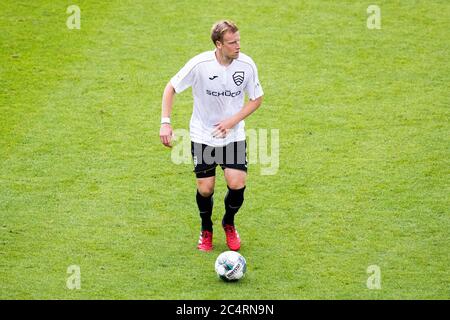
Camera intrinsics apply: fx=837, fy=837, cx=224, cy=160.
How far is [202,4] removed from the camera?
1323cm

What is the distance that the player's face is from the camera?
729 centimetres

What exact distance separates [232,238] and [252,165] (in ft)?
6.10

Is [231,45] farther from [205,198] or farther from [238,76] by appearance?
[205,198]

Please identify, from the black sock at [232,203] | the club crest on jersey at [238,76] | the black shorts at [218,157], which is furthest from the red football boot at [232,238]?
the club crest on jersey at [238,76]

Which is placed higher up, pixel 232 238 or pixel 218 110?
pixel 218 110

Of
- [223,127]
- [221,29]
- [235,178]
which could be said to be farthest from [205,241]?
[221,29]

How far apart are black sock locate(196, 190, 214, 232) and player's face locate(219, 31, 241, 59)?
1360 mm

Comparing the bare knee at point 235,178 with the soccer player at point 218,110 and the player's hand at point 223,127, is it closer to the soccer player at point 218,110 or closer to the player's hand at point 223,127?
the soccer player at point 218,110

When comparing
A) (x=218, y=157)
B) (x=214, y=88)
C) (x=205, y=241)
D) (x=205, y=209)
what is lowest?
(x=205, y=241)

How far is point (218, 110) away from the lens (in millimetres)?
7645

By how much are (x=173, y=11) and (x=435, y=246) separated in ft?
21.9

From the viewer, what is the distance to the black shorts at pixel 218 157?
303 inches

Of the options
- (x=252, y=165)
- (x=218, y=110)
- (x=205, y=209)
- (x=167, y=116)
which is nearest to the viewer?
(x=167, y=116)
